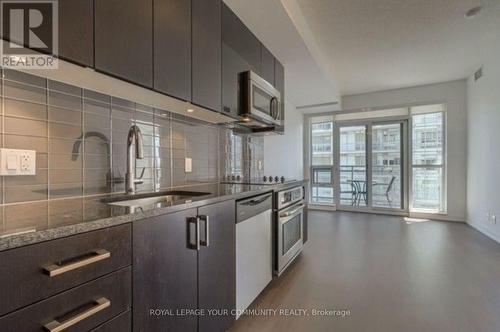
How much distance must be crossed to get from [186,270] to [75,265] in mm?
547

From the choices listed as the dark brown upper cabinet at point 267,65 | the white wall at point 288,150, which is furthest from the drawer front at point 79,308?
the white wall at point 288,150

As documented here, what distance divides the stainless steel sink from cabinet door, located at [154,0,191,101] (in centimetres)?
61

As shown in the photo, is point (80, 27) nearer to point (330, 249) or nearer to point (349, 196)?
point (330, 249)

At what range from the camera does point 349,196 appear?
5793 mm

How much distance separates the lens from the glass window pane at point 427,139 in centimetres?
490

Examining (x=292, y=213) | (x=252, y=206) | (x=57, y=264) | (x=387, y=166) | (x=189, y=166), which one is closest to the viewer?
(x=57, y=264)

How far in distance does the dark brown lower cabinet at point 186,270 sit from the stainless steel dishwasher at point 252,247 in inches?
3.2

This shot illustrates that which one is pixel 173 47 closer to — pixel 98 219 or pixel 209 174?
pixel 98 219

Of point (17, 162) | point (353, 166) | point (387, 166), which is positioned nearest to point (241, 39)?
point (17, 162)

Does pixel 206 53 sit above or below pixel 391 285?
above

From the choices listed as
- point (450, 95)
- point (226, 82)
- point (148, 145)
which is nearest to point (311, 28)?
point (226, 82)

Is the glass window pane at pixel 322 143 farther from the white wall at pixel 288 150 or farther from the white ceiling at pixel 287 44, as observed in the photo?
the white ceiling at pixel 287 44

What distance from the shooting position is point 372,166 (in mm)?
5547

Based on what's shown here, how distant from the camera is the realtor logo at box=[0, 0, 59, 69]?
0.82 meters
